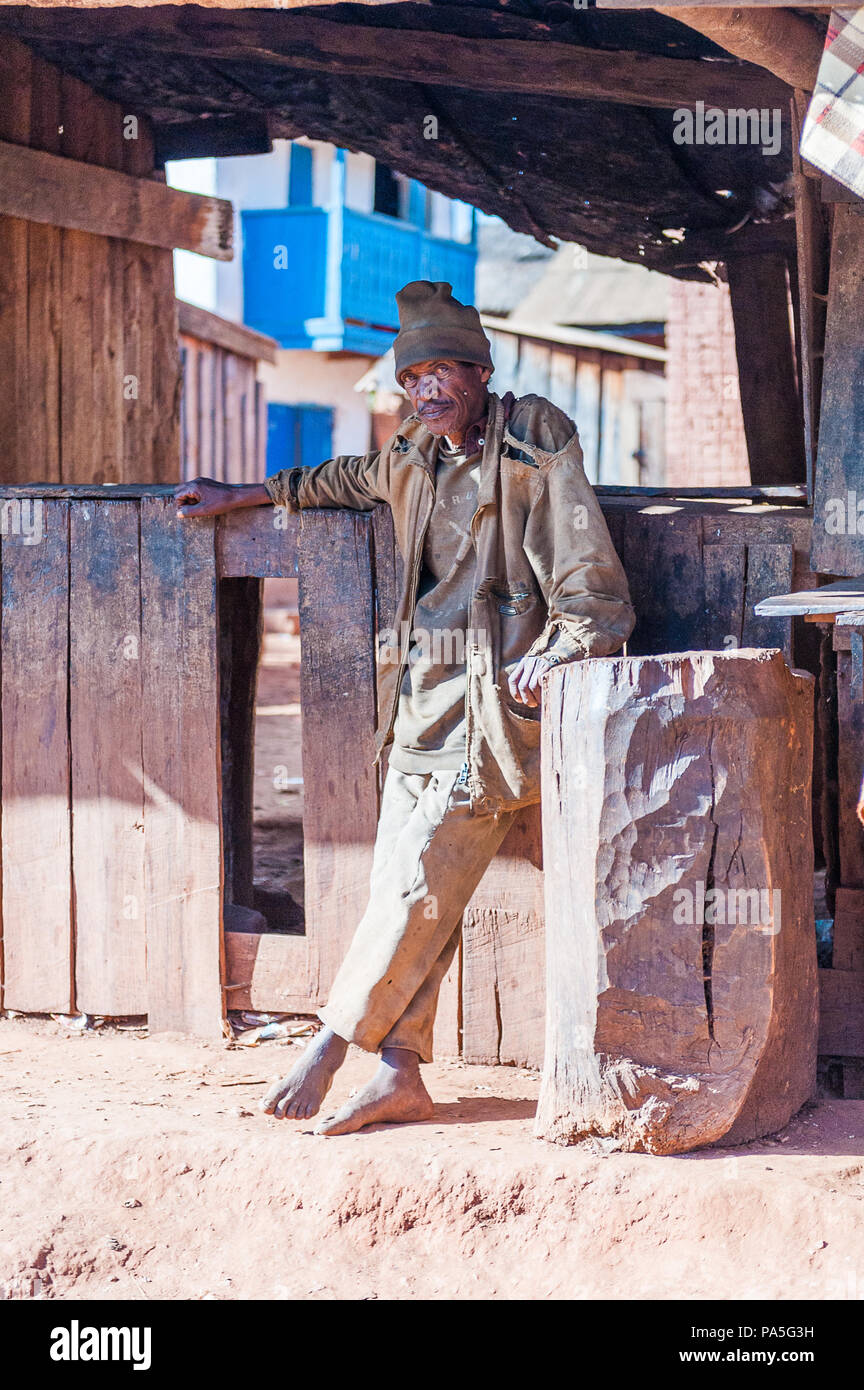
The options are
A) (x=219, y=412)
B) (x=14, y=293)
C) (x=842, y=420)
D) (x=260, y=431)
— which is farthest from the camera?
(x=260, y=431)

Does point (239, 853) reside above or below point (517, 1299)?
above

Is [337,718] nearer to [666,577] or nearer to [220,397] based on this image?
[666,577]

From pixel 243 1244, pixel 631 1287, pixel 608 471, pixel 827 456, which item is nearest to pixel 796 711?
pixel 827 456

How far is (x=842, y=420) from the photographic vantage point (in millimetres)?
4203

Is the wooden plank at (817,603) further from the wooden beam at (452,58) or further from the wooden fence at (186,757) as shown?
the wooden beam at (452,58)

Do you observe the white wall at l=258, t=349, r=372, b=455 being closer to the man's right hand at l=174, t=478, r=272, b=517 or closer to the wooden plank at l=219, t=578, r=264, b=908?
the wooden plank at l=219, t=578, r=264, b=908

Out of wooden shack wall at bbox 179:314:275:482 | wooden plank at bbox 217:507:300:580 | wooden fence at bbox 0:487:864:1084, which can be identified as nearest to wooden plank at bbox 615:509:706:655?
wooden fence at bbox 0:487:864:1084

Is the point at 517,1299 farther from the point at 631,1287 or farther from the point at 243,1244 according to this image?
the point at 243,1244

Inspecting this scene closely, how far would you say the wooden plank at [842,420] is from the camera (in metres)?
4.16

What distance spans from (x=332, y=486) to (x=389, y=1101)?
1904 mm

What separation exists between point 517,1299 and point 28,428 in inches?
155

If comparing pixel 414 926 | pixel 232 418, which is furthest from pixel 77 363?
pixel 232 418

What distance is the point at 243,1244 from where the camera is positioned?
3.50 meters

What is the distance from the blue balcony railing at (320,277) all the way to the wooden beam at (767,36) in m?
15.9
